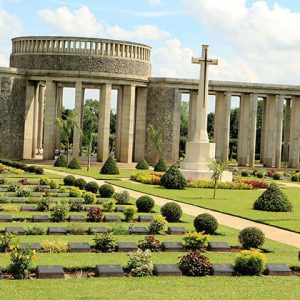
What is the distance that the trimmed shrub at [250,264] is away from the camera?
16.3m

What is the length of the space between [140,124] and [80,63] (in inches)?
335

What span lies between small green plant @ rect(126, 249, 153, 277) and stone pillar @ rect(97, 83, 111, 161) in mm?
48062

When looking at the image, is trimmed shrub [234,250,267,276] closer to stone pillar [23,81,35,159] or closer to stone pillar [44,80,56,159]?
stone pillar [44,80,56,159]

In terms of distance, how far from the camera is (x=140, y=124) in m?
66.8

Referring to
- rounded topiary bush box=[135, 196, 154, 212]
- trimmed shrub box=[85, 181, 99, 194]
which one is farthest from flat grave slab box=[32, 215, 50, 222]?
trimmed shrub box=[85, 181, 99, 194]

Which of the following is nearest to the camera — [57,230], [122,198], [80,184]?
[57,230]

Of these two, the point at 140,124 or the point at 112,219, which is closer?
the point at 112,219

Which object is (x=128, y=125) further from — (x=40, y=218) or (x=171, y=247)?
(x=171, y=247)

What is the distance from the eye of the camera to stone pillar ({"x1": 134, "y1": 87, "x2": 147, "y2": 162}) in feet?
219

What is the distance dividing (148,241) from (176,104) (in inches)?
1898

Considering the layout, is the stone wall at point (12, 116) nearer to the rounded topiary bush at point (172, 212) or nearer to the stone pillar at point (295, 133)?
the stone pillar at point (295, 133)

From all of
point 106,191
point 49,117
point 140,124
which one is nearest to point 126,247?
point 106,191

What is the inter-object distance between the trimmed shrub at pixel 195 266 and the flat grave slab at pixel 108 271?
1.56 m

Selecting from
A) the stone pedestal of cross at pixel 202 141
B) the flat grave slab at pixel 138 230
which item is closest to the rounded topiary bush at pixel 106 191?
the flat grave slab at pixel 138 230
